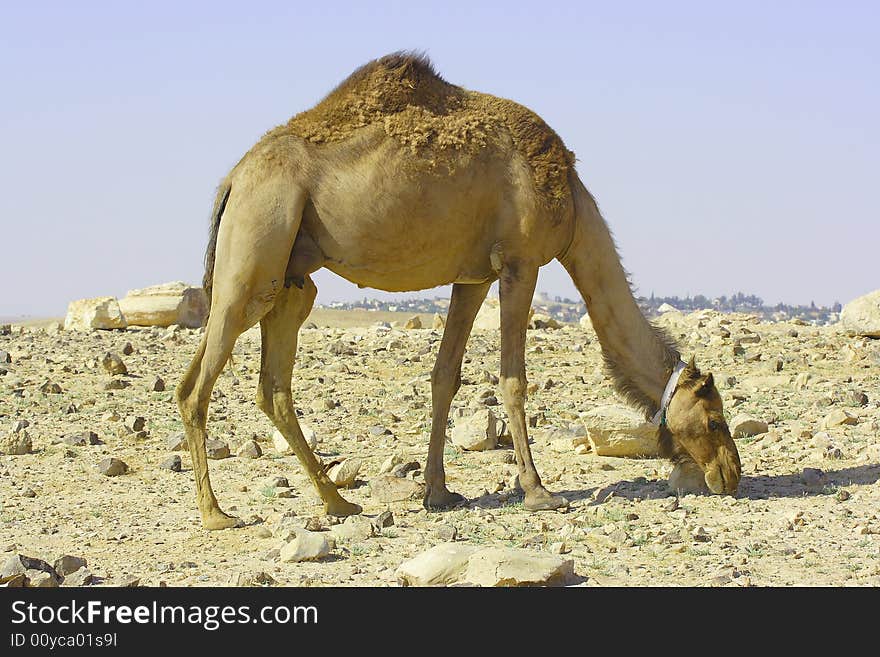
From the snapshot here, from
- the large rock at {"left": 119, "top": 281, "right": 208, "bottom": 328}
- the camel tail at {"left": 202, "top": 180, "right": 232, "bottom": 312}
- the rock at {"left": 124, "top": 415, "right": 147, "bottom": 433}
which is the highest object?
the camel tail at {"left": 202, "top": 180, "right": 232, "bottom": 312}

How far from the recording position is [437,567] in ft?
20.2

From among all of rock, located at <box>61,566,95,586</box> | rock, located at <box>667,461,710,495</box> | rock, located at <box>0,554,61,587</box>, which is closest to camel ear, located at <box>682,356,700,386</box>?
rock, located at <box>667,461,710,495</box>

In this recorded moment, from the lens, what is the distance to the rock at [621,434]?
9898mm

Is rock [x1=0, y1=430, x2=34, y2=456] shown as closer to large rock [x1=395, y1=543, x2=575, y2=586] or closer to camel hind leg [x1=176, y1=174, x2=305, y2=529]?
camel hind leg [x1=176, y1=174, x2=305, y2=529]

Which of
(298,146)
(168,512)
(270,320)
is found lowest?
(168,512)

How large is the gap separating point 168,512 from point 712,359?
8.42m

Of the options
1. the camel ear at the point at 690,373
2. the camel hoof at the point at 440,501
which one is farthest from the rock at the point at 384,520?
the camel ear at the point at 690,373

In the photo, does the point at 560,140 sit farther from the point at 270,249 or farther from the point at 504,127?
the point at 270,249

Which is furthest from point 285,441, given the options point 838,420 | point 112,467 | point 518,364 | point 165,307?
point 165,307

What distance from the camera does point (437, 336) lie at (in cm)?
1747

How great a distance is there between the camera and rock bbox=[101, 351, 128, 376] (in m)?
14.4

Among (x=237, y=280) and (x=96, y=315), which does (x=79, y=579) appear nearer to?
(x=237, y=280)

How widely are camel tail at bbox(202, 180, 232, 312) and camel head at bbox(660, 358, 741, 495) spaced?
11.3 feet
